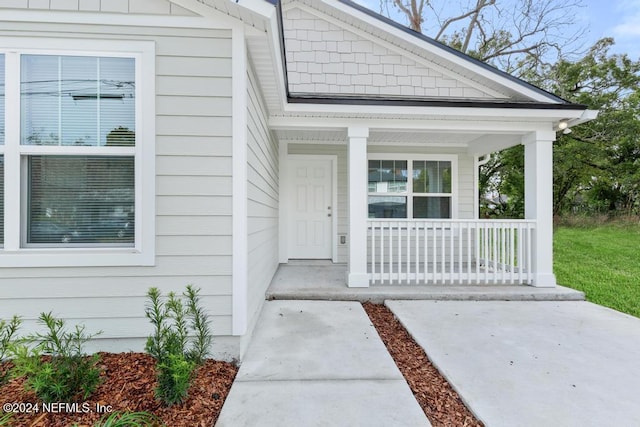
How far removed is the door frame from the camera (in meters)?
6.01

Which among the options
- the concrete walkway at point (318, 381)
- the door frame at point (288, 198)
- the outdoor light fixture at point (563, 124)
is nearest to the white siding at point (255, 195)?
the concrete walkway at point (318, 381)

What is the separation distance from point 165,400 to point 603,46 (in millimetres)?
19217

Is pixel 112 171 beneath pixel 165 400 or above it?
above

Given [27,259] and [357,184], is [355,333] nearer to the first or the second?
Answer: [357,184]

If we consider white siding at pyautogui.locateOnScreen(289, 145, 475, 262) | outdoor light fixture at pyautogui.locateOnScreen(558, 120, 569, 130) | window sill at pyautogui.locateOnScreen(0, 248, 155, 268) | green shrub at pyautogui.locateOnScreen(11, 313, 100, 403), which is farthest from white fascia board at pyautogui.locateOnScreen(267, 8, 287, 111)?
outdoor light fixture at pyautogui.locateOnScreen(558, 120, 569, 130)

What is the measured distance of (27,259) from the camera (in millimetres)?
2418

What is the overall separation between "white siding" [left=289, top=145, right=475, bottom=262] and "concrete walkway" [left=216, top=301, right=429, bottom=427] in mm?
2985

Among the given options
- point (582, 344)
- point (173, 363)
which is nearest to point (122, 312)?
point (173, 363)

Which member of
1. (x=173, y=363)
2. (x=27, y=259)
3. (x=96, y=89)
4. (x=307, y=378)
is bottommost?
(x=307, y=378)

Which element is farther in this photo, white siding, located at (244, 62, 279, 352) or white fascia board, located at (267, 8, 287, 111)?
white siding, located at (244, 62, 279, 352)

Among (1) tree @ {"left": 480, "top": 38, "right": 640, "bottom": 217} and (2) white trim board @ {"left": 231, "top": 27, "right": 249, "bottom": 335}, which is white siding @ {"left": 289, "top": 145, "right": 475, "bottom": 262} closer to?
(2) white trim board @ {"left": 231, "top": 27, "right": 249, "bottom": 335}

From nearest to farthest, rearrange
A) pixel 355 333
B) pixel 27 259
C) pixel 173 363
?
pixel 173 363 → pixel 27 259 → pixel 355 333

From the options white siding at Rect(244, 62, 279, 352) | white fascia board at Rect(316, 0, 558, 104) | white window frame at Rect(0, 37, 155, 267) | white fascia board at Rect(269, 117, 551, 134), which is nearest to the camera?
white window frame at Rect(0, 37, 155, 267)

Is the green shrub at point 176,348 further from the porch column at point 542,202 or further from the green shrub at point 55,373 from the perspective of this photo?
the porch column at point 542,202
